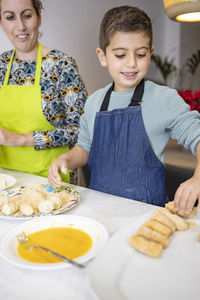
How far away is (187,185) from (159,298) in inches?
18.5

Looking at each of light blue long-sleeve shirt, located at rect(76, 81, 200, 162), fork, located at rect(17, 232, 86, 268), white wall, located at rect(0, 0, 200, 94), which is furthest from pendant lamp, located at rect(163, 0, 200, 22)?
white wall, located at rect(0, 0, 200, 94)

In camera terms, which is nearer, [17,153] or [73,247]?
[73,247]

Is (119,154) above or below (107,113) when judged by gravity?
below

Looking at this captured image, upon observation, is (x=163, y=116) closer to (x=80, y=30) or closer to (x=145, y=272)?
(x=145, y=272)

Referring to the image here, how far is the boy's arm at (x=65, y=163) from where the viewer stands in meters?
1.31

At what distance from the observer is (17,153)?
1.94 metres

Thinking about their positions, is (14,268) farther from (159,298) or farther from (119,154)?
(119,154)

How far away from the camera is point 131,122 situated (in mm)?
1395

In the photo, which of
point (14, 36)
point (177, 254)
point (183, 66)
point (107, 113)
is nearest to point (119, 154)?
point (107, 113)

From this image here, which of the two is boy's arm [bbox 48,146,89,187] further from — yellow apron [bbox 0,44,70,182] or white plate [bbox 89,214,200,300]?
white plate [bbox 89,214,200,300]

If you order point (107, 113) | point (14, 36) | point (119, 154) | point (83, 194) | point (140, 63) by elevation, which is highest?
point (14, 36)

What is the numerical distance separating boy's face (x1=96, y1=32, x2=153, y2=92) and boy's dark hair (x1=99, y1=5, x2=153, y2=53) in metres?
0.02

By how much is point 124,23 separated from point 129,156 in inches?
23.7

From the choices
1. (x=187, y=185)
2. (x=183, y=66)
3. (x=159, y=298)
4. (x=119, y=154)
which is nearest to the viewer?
(x=159, y=298)
